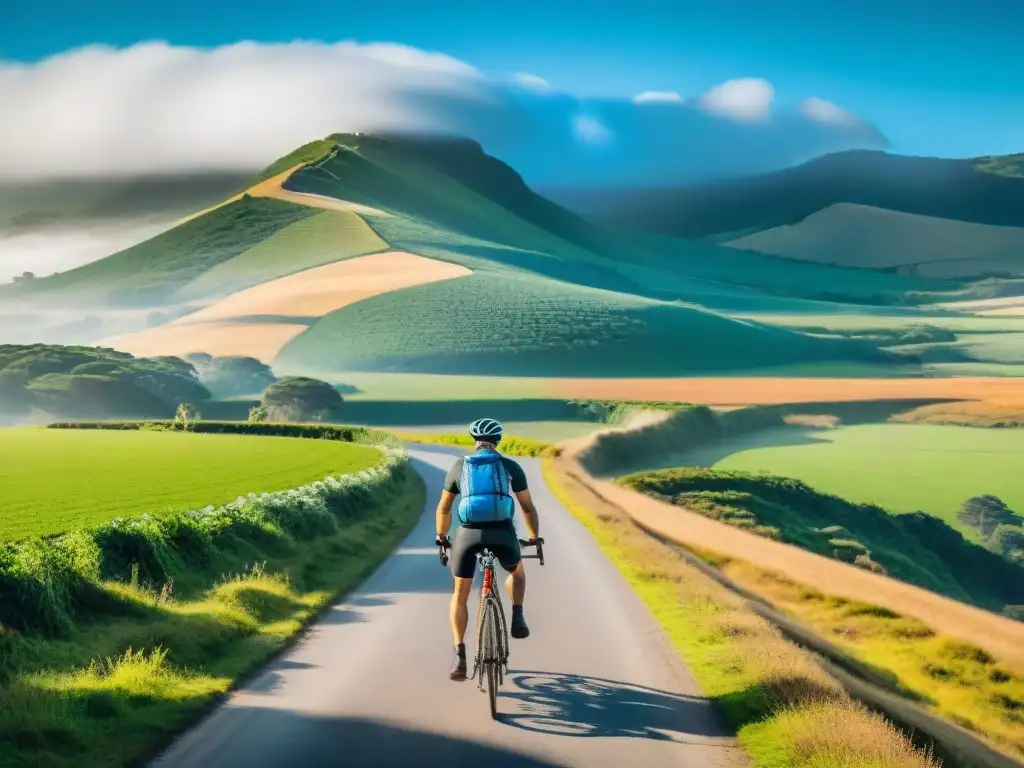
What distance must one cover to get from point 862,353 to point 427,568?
7196 inches

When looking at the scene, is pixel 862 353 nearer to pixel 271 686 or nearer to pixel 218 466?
pixel 218 466

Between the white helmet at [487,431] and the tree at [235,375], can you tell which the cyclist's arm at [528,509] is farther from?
the tree at [235,375]

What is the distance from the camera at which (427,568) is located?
2353 cm

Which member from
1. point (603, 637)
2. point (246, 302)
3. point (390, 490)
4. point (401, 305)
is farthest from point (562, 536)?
point (246, 302)

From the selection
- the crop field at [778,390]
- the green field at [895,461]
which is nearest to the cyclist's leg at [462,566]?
the green field at [895,461]

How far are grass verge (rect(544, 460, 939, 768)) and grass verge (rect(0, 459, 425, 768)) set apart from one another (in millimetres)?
5081

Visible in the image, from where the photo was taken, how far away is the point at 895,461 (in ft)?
255

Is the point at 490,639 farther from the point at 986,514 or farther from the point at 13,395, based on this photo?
the point at 13,395

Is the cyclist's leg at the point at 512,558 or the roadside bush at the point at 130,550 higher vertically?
the cyclist's leg at the point at 512,558

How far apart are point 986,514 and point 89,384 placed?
268 feet

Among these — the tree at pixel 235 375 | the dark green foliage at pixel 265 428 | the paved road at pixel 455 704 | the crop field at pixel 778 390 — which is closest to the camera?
the paved road at pixel 455 704

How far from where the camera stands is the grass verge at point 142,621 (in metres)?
10.4

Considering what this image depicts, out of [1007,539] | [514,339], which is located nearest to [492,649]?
[1007,539]

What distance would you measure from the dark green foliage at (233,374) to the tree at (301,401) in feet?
44.8
